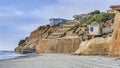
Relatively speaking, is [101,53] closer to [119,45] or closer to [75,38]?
[119,45]

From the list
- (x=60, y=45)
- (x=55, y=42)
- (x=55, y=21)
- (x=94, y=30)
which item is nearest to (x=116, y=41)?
(x=94, y=30)

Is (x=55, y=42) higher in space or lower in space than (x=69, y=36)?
lower

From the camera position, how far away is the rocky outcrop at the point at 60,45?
422 ft

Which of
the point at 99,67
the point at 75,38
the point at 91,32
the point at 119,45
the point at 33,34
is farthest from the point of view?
the point at 33,34

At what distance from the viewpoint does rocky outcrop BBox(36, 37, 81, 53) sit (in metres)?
129

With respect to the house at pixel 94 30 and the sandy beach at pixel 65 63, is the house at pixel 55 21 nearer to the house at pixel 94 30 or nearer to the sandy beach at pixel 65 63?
the house at pixel 94 30

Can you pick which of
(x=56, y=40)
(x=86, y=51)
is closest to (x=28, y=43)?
(x=56, y=40)

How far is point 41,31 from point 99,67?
14759 centimetres

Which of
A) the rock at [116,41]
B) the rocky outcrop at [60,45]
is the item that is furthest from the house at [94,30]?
the rock at [116,41]

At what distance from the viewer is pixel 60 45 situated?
447 feet

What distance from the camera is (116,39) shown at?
67188 mm

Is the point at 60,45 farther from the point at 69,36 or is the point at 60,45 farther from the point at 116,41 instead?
the point at 116,41

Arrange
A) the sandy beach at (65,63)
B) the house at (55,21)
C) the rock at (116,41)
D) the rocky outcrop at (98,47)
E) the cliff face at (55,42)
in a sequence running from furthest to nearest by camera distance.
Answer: the house at (55,21) → the cliff face at (55,42) → the rocky outcrop at (98,47) → the rock at (116,41) → the sandy beach at (65,63)

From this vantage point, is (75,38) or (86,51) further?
(75,38)
